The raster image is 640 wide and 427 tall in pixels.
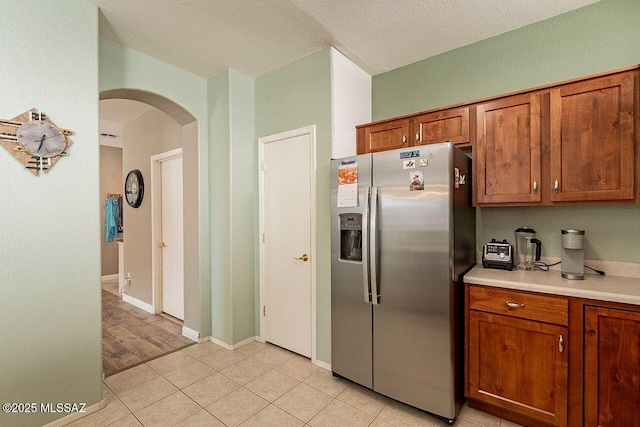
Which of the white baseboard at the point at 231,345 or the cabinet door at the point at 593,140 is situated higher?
the cabinet door at the point at 593,140

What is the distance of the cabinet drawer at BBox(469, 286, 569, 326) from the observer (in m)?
1.72

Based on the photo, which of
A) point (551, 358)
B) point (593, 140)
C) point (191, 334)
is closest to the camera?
point (551, 358)

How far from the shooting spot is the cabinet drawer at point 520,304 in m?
1.72

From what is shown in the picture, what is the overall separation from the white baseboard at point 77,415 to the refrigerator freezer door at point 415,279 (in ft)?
6.44

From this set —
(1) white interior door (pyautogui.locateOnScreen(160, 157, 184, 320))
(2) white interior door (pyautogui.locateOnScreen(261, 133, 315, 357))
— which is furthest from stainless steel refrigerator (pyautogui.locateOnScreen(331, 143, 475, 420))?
(1) white interior door (pyautogui.locateOnScreen(160, 157, 184, 320))

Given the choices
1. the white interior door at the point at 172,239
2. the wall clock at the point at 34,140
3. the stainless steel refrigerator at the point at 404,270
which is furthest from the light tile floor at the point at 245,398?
the wall clock at the point at 34,140

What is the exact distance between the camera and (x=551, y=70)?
7.32 feet

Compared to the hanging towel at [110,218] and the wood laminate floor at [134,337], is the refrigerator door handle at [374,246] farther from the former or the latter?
the hanging towel at [110,218]

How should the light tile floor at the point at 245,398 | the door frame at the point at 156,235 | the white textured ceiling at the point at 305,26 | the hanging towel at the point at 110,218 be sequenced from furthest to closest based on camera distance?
the hanging towel at the point at 110,218 → the door frame at the point at 156,235 → the white textured ceiling at the point at 305,26 → the light tile floor at the point at 245,398

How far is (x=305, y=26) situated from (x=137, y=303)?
175 inches

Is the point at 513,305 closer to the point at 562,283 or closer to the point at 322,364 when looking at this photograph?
the point at 562,283

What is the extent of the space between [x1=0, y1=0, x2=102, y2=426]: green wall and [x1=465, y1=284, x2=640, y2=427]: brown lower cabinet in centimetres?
265

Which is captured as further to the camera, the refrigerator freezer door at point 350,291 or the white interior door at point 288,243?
the white interior door at point 288,243

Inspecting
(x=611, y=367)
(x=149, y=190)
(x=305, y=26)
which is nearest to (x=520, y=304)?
(x=611, y=367)
